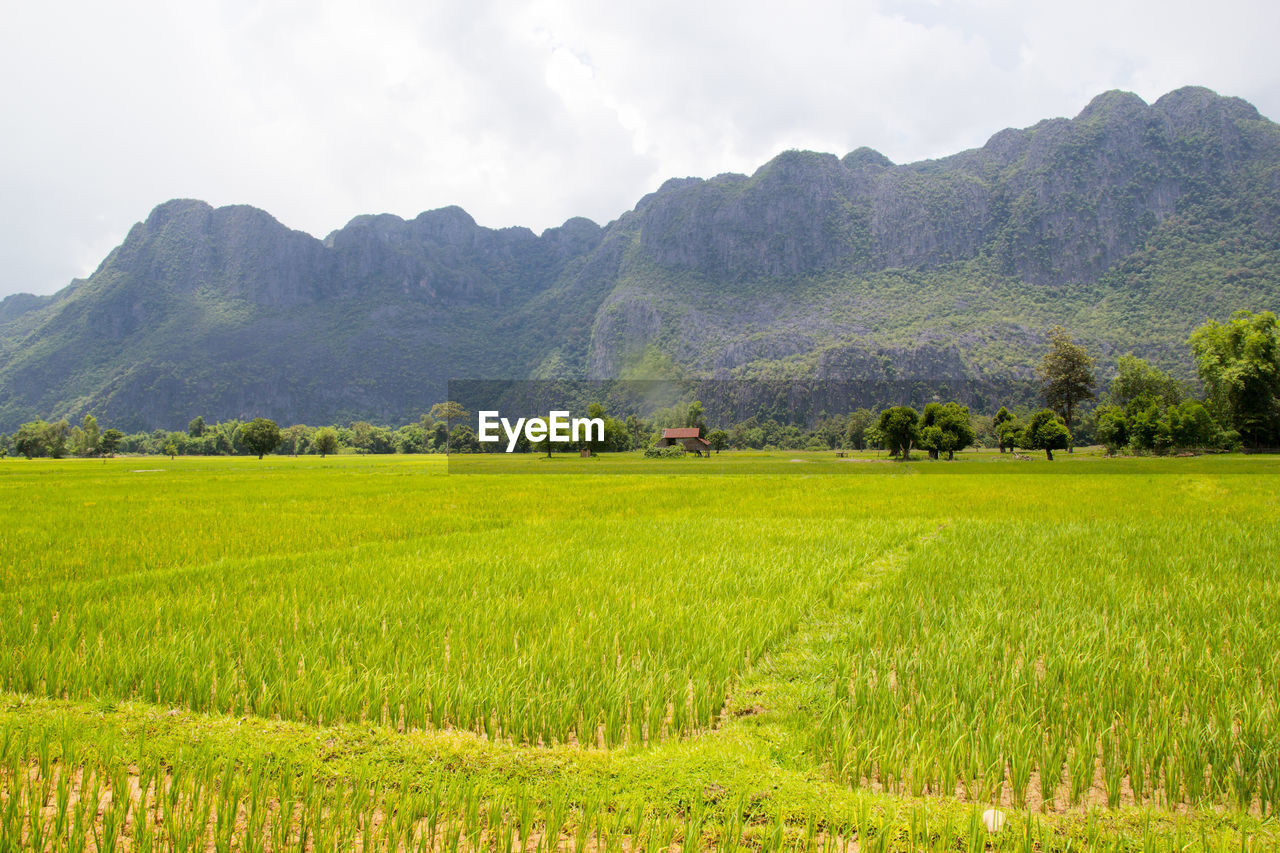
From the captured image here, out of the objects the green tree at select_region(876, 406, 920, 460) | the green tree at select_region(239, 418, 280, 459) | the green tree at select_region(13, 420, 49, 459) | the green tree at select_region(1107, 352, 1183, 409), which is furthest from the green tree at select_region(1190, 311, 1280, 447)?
the green tree at select_region(13, 420, 49, 459)

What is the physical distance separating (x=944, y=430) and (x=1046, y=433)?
8.73m

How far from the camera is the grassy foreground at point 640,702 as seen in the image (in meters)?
2.25

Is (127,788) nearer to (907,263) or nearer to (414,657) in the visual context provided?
(414,657)

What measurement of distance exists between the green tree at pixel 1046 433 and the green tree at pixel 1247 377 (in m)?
12.5

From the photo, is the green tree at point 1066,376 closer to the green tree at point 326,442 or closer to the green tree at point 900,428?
the green tree at point 900,428

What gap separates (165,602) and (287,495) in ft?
56.4

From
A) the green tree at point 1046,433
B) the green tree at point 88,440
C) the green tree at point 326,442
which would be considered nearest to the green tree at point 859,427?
the green tree at point 1046,433

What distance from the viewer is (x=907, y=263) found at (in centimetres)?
18262

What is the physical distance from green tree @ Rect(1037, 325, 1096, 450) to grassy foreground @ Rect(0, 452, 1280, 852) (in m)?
64.8

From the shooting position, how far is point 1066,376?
59.6 m

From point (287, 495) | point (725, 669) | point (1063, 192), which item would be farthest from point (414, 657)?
point (1063, 192)

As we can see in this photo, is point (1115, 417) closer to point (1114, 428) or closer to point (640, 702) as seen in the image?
point (1114, 428)

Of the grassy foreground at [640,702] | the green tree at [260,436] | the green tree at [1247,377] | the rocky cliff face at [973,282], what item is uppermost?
the rocky cliff face at [973,282]

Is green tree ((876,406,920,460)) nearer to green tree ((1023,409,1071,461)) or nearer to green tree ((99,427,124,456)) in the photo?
green tree ((1023,409,1071,461))
